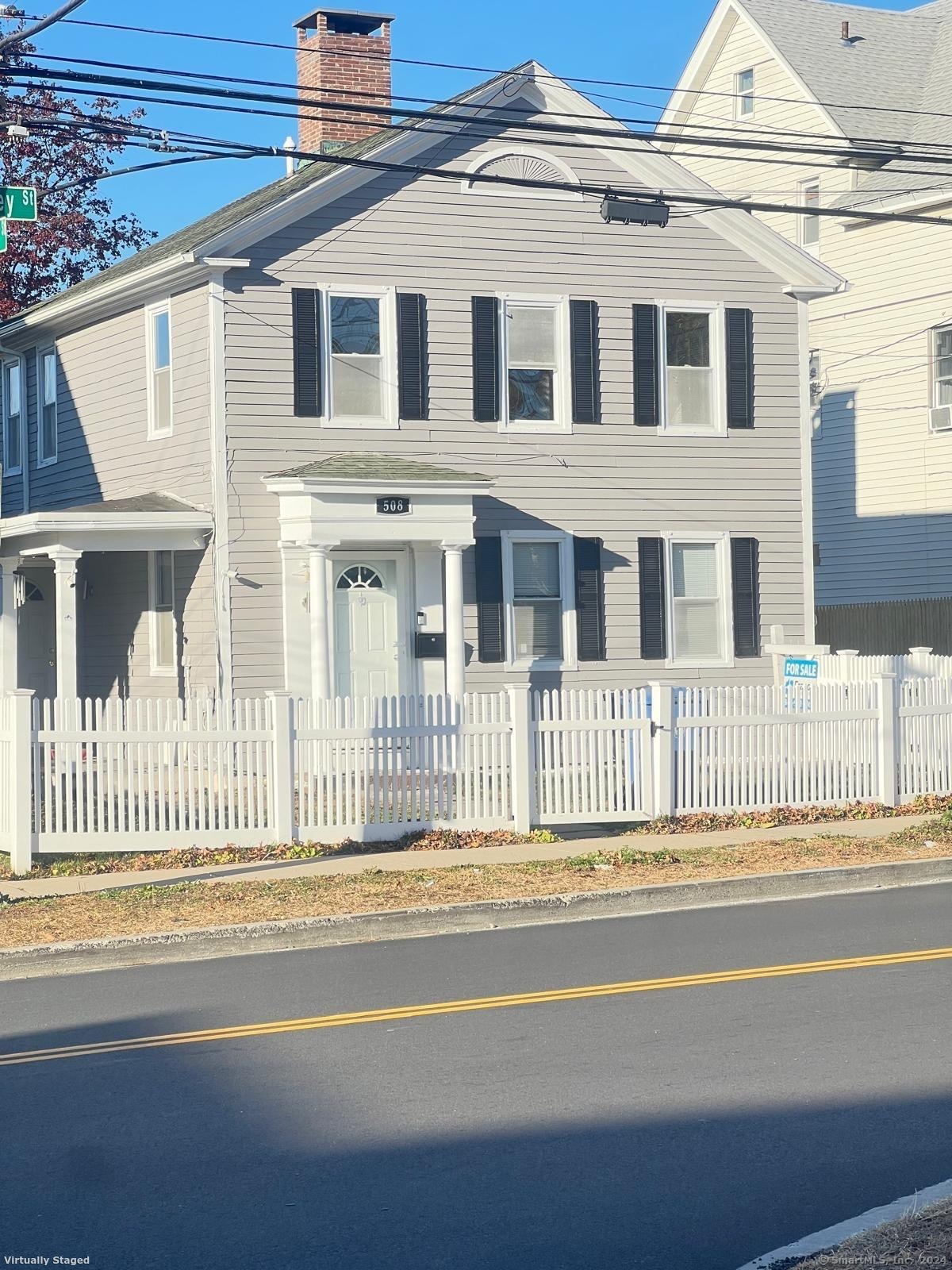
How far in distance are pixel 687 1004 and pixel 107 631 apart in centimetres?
1536

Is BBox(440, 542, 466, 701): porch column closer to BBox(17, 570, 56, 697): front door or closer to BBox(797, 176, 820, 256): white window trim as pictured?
BBox(17, 570, 56, 697): front door

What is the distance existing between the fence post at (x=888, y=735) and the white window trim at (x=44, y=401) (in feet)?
43.1

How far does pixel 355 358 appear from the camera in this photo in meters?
20.6

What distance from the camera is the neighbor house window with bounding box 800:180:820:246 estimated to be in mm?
30953

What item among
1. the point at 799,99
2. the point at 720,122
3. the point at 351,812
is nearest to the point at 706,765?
the point at 351,812

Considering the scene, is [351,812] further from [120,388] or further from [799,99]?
[799,99]

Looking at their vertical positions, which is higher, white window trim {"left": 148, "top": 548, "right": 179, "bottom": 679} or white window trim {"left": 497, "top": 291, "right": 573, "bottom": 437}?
white window trim {"left": 497, "top": 291, "right": 573, "bottom": 437}

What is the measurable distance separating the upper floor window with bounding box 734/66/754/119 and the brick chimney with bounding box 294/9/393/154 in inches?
484

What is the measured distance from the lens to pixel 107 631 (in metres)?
22.9

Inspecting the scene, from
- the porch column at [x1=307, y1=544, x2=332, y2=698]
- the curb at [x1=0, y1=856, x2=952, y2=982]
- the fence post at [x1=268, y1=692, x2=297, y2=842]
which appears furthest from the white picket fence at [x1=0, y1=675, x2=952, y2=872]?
the porch column at [x1=307, y1=544, x2=332, y2=698]

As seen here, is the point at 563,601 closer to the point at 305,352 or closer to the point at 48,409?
the point at 305,352

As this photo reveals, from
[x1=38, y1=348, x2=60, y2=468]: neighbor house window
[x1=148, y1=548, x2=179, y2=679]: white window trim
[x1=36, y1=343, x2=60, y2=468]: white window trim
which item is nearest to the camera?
[x1=148, y1=548, x2=179, y2=679]: white window trim

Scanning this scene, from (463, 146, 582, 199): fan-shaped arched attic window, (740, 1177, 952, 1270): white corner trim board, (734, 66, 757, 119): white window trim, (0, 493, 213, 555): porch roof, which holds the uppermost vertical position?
(734, 66, 757, 119): white window trim

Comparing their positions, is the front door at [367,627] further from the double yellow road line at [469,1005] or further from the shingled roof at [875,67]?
the shingled roof at [875,67]
